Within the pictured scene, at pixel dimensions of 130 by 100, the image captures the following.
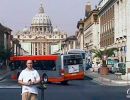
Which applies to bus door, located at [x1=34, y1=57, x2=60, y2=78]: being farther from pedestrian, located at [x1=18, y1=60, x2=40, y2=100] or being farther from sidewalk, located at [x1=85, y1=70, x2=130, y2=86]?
pedestrian, located at [x1=18, y1=60, x2=40, y2=100]

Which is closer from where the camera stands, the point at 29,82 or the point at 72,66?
the point at 29,82

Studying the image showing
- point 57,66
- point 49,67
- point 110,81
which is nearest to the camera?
point 57,66

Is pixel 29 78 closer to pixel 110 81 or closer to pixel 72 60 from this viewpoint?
pixel 110 81

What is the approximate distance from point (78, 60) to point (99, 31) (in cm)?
7267

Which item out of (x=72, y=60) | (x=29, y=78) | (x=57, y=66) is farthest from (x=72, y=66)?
(x=29, y=78)

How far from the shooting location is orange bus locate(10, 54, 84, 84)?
148 feet

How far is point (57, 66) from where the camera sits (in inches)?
1791

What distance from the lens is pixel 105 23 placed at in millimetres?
107062

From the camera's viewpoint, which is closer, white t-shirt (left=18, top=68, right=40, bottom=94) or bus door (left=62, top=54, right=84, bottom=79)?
white t-shirt (left=18, top=68, right=40, bottom=94)

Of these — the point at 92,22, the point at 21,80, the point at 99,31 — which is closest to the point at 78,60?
the point at 21,80

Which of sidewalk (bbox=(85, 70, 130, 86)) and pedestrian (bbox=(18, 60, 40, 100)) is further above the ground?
pedestrian (bbox=(18, 60, 40, 100))

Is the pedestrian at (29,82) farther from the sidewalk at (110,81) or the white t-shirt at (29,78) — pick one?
the sidewalk at (110,81)

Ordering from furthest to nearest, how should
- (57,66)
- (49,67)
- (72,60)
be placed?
1. (72,60)
2. (49,67)
3. (57,66)

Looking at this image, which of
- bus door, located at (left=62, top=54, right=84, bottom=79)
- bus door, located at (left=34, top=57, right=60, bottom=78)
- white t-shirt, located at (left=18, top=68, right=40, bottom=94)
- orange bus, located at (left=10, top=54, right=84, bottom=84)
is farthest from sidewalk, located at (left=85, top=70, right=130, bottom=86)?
white t-shirt, located at (left=18, top=68, right=40, bottom=94)
